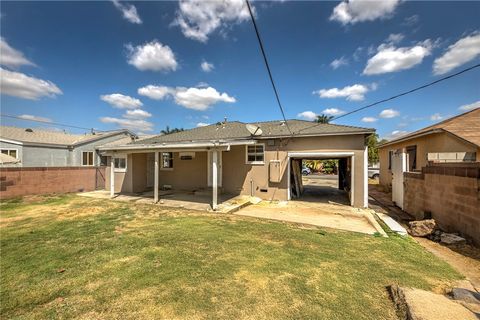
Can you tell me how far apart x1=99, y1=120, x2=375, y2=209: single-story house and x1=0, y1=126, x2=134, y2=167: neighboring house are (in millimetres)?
8811

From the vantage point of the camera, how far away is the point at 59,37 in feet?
42.6

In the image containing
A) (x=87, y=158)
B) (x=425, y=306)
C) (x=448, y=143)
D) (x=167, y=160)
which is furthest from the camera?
(x=87, y=158)

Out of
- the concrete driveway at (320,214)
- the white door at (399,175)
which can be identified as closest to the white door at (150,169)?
the concrete driveway at (320,214)

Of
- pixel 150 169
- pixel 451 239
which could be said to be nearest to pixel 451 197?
pixel 451 239

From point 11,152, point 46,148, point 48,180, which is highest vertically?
point 46,148

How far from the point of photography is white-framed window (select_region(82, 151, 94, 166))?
20.6 m

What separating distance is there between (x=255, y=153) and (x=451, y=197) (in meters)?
7.55

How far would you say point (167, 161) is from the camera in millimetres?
13555

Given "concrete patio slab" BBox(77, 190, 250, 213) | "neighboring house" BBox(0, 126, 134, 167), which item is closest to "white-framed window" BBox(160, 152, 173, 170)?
"concrete patio slab" BBox(77, 190, 250, 213)

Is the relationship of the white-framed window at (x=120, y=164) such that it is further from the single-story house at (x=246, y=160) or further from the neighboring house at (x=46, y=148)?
the neighboring house at (x=46, y=148)

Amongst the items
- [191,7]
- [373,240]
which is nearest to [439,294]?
[373,240]

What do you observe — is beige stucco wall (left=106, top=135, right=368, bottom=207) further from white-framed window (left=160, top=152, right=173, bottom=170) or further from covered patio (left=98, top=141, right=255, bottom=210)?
white-framed window (left=160, top=152, right=173, bottom=170)

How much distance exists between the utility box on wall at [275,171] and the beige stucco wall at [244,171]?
0.55 ft

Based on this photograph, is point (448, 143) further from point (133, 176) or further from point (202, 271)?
point (133, 176)
